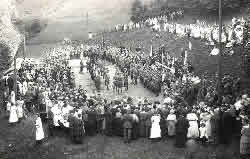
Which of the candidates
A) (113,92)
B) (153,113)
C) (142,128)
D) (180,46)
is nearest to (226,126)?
(153,113)

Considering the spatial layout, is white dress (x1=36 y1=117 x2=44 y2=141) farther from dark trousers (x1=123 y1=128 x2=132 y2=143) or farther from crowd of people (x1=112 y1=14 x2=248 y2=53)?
crowd of people (x1=112 y1=14 x2=248 y2=53)

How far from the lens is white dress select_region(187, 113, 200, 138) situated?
1423cm

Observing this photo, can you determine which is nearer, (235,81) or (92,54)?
(235,81)

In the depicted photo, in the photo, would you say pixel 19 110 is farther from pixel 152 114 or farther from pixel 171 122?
pixel 171 122

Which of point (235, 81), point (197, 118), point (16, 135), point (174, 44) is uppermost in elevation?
point (174, 44)

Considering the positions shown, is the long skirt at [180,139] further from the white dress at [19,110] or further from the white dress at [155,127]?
the white dress at [19,110]

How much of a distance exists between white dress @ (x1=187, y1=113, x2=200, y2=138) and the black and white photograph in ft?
0.12

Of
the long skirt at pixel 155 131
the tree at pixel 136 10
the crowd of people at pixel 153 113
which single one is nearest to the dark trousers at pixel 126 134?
the crowd of people at pixel 153 113

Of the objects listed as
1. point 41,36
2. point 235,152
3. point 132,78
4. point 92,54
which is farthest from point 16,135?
point 41,36

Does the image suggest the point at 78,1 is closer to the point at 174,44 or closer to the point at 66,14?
the point at 66,14

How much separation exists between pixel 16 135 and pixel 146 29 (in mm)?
28567

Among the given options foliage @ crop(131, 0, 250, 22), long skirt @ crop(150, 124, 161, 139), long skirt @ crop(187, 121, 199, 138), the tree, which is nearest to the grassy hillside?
the tree

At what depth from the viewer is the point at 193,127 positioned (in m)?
14.2

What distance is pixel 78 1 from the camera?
5441cm
